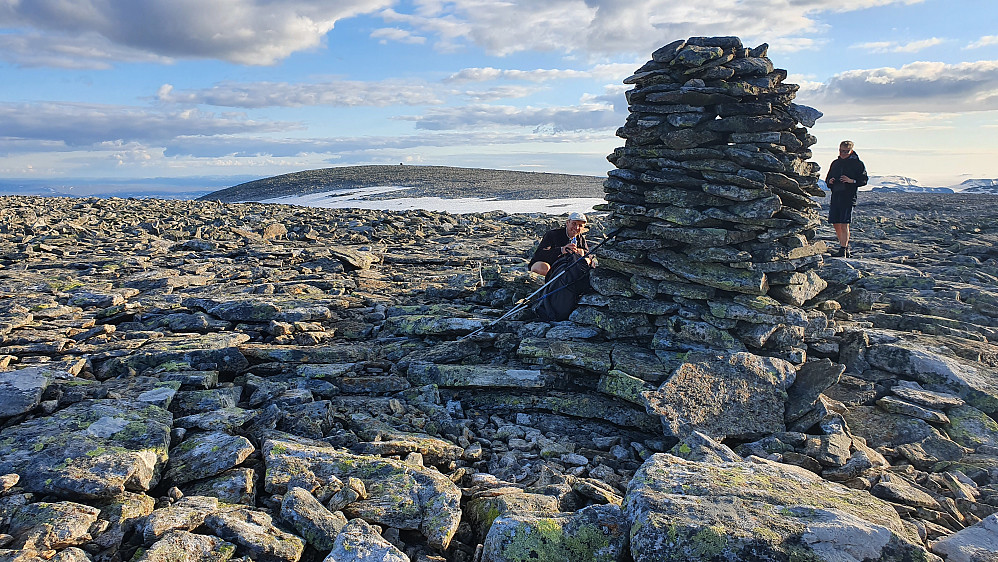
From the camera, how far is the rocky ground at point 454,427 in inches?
181

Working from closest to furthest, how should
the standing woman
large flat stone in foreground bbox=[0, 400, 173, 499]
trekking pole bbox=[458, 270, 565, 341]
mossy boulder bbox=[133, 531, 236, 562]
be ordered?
mossy boulder bbox=[133, 531, 236, 562] < large flat stone in foreground bbox=[0, 400, 173, 499] < trekking pole bbox=[458, 270, 565, 341] < the standing woman

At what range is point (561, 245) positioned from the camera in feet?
37.8

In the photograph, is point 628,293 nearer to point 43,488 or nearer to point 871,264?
point 43,488

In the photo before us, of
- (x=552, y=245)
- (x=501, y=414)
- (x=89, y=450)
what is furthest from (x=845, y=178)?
(x=89, y=450)

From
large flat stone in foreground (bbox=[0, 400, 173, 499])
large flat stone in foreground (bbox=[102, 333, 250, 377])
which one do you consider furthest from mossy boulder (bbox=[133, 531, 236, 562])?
large flat stone in foreground (bbox=[102, 333, 250, 377])

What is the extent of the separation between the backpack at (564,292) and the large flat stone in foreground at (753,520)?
5.18 meters

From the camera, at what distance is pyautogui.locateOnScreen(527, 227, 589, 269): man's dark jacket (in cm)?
1144

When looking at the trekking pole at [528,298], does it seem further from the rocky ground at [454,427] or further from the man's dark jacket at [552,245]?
the man's dark jacket at [552,245]

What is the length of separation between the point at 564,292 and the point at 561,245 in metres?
1.25

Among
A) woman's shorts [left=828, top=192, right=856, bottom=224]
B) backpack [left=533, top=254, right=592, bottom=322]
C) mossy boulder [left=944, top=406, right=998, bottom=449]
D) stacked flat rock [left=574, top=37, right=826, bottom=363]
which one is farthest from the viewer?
woman's shorts [left=828, top=192, right=856, bottom=224]

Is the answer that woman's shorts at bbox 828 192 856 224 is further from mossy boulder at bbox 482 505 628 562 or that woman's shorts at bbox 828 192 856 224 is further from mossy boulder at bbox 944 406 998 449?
mossy boulder at bbox 482 505 628 562

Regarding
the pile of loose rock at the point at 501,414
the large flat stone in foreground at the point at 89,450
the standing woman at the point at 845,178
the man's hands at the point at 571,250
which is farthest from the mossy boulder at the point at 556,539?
the standing woman at the point at 845,178

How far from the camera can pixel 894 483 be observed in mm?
6211

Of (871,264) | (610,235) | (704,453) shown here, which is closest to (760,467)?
(704,453)
